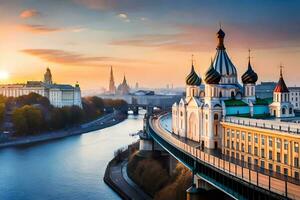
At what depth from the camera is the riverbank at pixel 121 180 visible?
78.5 ft

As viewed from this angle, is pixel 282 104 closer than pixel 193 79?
Yes

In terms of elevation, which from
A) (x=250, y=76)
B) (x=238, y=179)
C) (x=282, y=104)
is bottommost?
(x=238, y=179)

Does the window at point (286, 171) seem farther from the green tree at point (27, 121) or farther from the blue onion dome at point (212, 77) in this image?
the green tree at point (27, 121)

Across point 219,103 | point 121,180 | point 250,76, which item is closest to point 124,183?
point 121,180

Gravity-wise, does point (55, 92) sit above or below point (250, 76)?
below

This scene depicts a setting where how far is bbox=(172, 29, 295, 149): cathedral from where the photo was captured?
23.8m

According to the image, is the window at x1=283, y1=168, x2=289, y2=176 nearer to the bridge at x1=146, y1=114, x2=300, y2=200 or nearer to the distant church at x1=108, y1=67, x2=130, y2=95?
the bridge at x1=146, y1=114, x2=300, y2=200

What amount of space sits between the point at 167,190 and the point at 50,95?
5708 centimetres

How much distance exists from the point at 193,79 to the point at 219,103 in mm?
5315

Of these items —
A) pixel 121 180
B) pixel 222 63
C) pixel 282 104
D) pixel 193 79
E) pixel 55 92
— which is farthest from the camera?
pixel 55 92

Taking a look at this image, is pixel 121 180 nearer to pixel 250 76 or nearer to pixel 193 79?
pixel 193 79

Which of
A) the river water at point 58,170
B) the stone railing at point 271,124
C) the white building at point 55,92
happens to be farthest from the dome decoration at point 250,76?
the white building at point 55,92

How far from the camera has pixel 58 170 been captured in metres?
29.9

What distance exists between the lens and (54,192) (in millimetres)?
24641
